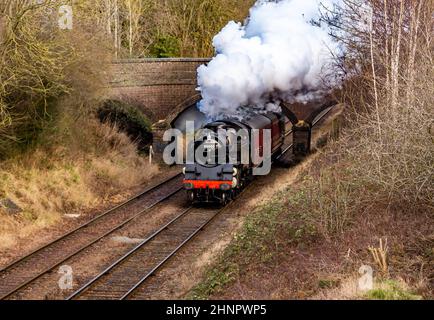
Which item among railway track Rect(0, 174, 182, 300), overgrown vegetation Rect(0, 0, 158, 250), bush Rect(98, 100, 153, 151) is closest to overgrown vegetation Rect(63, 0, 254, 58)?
bush Rect(98, 100, 153, 151)

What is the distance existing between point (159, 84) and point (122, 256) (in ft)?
51.2

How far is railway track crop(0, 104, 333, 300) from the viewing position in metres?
12.2

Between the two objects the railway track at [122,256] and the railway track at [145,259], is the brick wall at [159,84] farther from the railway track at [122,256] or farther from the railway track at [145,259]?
the railway track at [145,259]

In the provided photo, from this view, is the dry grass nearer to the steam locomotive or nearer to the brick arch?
the brick arch

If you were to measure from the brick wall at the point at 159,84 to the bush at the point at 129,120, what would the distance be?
3.46ft

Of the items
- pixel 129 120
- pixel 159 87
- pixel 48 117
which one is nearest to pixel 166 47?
pixel 159 87

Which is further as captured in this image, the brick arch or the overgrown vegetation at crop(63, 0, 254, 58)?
the overgrown vegetation at crop(63, 0, 254, 58)

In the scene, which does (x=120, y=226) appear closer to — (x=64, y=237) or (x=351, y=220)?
(x=64, y=237)

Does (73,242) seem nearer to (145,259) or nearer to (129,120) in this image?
(145,259)

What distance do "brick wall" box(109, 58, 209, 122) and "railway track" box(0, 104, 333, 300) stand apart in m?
9.47

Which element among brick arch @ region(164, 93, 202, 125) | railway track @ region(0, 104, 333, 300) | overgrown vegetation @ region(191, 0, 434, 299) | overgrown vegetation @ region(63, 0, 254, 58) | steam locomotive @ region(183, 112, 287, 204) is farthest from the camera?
overgrown vegetation @ region(63, 0, 254, 58)

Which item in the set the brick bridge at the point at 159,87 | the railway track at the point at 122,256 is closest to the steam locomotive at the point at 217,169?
the railway track at the point at 122,256

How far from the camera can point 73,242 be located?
15.6m

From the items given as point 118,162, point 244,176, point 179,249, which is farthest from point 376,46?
point 118,162
